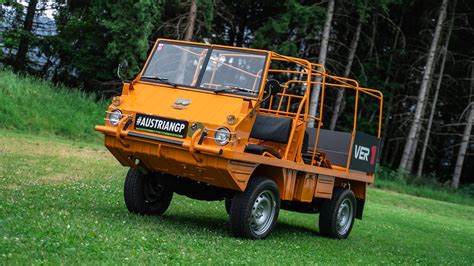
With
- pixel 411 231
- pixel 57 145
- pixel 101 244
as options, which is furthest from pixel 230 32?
pixel 101 244

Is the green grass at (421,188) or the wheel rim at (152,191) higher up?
the wheel rim at (152,191)

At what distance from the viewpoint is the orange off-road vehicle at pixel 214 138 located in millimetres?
9977

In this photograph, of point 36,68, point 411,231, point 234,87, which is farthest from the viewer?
point 36,68

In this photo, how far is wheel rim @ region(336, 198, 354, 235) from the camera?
13.4 metres

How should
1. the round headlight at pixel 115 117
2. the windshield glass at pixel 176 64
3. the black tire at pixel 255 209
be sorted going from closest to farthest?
the black tire at pixel 255 209, the round headlight at pixel 115 117, the windshield glass at pixel 176 64

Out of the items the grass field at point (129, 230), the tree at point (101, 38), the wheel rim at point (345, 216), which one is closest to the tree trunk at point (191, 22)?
the tree at point (101, 38)

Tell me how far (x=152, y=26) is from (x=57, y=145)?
922 cm

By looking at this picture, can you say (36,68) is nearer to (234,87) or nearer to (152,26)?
(152,26)

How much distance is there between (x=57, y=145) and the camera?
2169 cm

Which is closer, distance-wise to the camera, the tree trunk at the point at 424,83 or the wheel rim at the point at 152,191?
the wheel rim at the point at 152,191

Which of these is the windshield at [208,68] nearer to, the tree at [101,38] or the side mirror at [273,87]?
the side mirror at [273,87]

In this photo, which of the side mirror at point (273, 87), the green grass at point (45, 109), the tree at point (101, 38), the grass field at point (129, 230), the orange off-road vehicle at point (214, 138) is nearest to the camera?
the grass field at point (129, 230)

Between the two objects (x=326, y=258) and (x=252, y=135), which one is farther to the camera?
(x=252, y=135)

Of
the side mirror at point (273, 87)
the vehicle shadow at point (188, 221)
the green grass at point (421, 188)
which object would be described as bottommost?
the green grass at point (421, 188)
